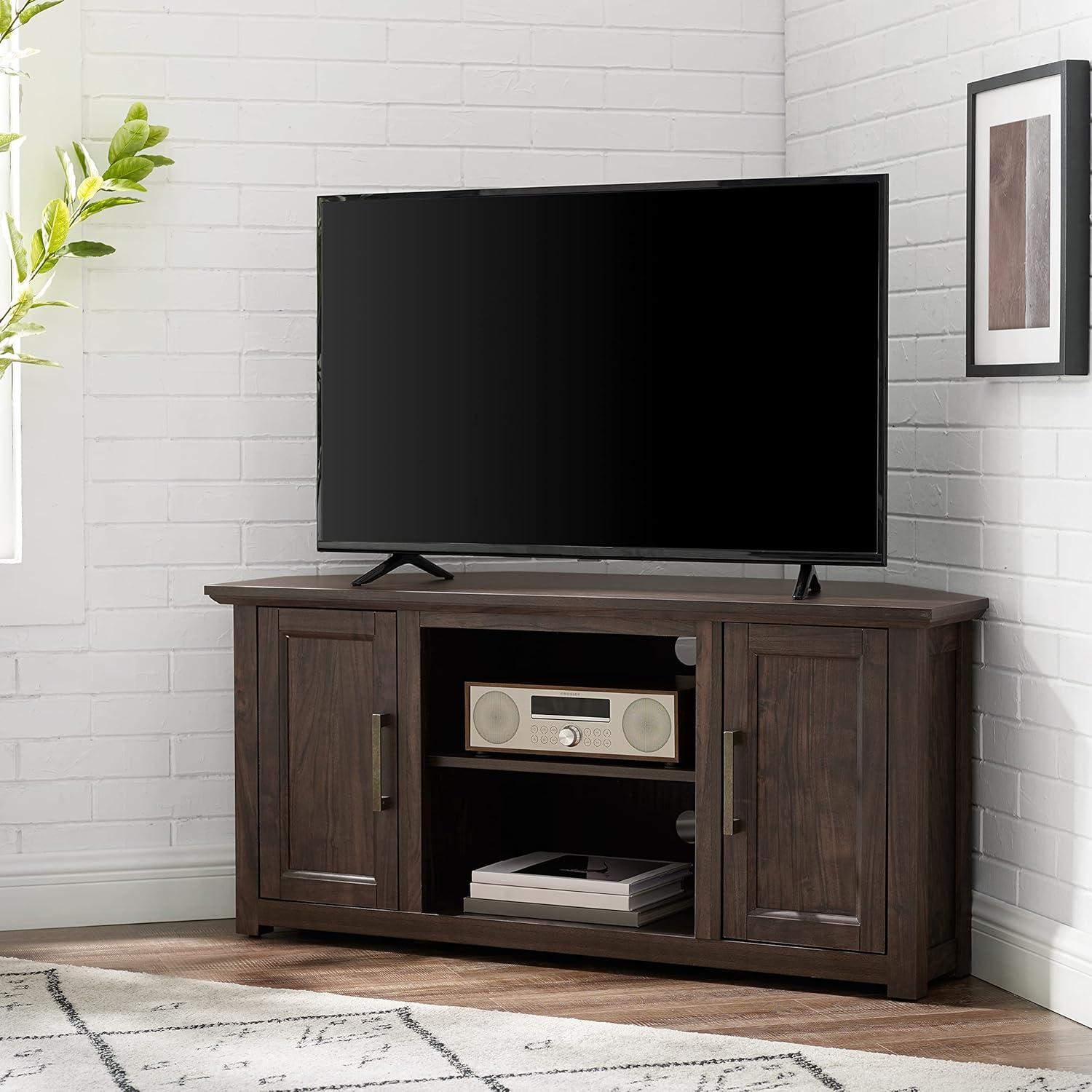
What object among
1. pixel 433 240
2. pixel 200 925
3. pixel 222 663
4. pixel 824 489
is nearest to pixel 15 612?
pixel 222 663

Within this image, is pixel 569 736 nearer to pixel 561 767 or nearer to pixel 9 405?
pixel 561 767

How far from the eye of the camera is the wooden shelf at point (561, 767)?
10.3ft

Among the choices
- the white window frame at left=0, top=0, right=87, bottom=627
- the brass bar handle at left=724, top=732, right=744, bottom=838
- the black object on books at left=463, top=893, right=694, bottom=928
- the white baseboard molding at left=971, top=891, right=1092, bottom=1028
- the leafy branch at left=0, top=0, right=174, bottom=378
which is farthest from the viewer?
the white window frame at left=0, top=0, right=87, bottom=627

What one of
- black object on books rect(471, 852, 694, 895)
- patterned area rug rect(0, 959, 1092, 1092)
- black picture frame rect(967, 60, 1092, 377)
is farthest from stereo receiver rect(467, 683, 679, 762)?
black picture frame rect(967, 60, 1092, 377)

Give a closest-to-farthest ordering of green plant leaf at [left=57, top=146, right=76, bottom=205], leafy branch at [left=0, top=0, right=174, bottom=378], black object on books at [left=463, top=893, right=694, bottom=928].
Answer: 1. black object on books at [left=463, top=893, right=694, bottom=928]
2. leafy branch at [left=0, top=0, right=174, bottom=378]
3. green plant leaf at [left=57, top=146, right=76, bottom=205]

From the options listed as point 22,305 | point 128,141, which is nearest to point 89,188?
point 128,141

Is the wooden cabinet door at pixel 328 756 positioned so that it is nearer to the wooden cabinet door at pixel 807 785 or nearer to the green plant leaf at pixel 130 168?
the wooden cabinet door at pixel 807 785

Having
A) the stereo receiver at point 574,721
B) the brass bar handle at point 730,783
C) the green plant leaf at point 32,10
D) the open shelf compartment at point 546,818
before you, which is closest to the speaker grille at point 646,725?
the stereo receiver at point 574,721

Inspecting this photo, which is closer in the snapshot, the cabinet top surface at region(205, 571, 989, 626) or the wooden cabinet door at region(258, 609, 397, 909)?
the cabinet top surface at region(205, 571, 989, 626)

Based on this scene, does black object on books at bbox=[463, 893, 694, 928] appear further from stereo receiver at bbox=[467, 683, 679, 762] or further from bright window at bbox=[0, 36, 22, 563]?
bright window at bbox=[0, 36, 22, 563]

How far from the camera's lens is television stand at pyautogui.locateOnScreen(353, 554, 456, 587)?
11.1 ft

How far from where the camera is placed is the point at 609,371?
323cm

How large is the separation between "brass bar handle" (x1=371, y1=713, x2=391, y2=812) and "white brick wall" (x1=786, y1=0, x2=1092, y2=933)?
1.09 m

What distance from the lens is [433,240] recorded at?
3324mm
